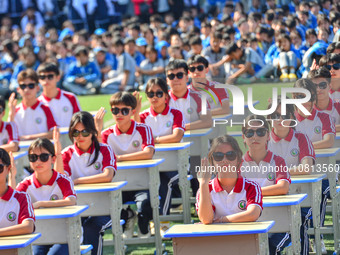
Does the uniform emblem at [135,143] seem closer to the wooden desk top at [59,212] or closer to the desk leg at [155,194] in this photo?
the desk leg at [155,194]

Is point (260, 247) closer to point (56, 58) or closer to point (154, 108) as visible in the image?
point (154, 108)

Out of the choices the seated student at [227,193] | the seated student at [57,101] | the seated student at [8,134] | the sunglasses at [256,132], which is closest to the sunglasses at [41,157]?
the seated student at [227,193]

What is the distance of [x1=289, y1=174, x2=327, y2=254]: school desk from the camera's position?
712 cm

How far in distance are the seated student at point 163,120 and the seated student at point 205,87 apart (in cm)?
44

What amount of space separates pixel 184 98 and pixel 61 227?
385cm

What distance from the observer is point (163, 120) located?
9625mm

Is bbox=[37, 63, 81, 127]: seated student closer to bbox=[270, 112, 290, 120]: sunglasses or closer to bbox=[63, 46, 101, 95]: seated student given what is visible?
bbox=[270, 112, 290, 120]: sunglasses

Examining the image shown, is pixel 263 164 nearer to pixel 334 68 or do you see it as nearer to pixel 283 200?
pixel 283 200

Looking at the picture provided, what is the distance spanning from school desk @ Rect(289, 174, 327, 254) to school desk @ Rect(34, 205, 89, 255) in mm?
1759

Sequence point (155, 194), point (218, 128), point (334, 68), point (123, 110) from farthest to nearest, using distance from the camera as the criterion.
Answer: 1. point (218, 128)
2. point (123, 110)
3. point (334, 68)
4. point (155, 194)

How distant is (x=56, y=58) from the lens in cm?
1911

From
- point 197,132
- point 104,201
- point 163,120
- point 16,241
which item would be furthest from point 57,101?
point 16,241

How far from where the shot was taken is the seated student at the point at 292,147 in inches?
286

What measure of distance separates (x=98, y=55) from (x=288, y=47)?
5068mm
